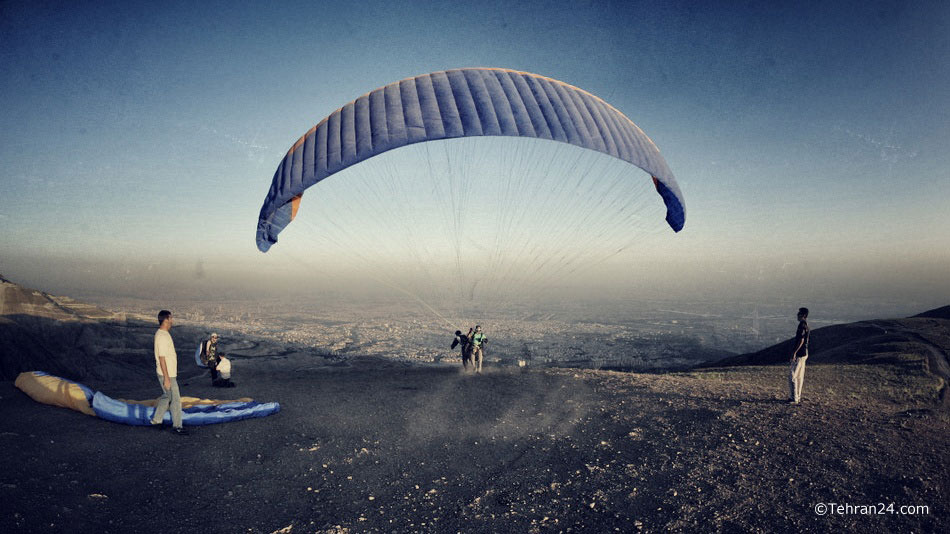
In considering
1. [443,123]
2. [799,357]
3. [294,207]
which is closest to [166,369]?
[294,207]

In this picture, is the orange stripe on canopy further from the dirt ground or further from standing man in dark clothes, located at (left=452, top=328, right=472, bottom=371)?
standing man in dark clothes, located at (left=452, top=328, right=472, bottom=371)

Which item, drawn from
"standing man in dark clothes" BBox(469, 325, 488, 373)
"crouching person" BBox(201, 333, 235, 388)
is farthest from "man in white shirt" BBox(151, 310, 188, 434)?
"standing man in dark clothes" BBox(469, 325, 488, 373)

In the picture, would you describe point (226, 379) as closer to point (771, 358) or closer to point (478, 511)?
point (478, 511)

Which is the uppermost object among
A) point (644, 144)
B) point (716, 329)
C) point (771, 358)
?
point (644, 144)

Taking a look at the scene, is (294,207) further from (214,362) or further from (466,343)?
(466,343)

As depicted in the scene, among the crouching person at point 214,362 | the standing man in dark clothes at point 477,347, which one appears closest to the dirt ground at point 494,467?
the crouching person at point 214,362

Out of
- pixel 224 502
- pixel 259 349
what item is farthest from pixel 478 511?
pixel 259 349
